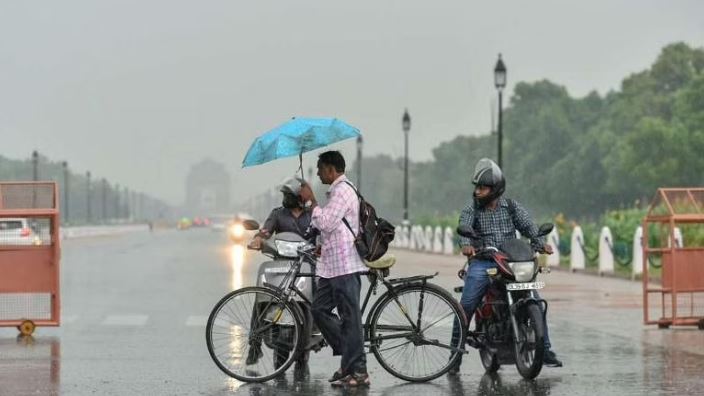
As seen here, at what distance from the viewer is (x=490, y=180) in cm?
1114

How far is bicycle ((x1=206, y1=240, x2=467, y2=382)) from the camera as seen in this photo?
10.8 m

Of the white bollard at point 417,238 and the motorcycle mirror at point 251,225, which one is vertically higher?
the motorcycle mirror at point 251,225

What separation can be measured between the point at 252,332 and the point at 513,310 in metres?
2.07

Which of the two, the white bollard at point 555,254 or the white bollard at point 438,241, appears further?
the white bollard at point 438,241

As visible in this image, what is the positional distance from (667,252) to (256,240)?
263 inches

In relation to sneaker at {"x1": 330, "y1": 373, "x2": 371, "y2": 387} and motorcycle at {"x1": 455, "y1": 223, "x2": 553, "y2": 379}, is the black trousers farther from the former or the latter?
motorcycle at {"x1": 455, "y1": 223, "x2": 553, "y2": 379}

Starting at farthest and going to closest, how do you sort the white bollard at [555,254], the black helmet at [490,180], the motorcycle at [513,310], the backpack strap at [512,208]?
A: the white bollard at [555,254] < the backpack strap at [512,208] < the black helmet at [490,180] < the motorcycle at [513,310]

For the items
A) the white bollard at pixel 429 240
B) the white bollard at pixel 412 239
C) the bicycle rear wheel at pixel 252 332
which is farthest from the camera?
the white bollard at pixel 412 239

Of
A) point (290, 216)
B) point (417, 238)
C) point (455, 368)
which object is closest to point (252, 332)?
point (290, 216)

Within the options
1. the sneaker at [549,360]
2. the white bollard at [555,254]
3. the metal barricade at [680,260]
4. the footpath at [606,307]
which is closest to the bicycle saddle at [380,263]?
the sneaker at [549,360]

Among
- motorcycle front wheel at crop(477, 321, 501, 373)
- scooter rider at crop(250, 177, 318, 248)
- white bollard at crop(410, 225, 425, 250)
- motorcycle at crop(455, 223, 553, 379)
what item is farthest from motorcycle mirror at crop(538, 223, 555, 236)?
white bollard at crop(410, 225, 425, 250)

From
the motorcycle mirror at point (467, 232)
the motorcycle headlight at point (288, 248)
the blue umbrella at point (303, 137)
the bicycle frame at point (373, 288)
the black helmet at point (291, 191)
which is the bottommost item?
the bicycle frame at point (373, 288)

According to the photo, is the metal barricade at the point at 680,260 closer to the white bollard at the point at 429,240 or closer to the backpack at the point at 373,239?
the backpack at the point at 373,239

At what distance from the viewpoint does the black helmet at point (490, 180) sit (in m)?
11.1
